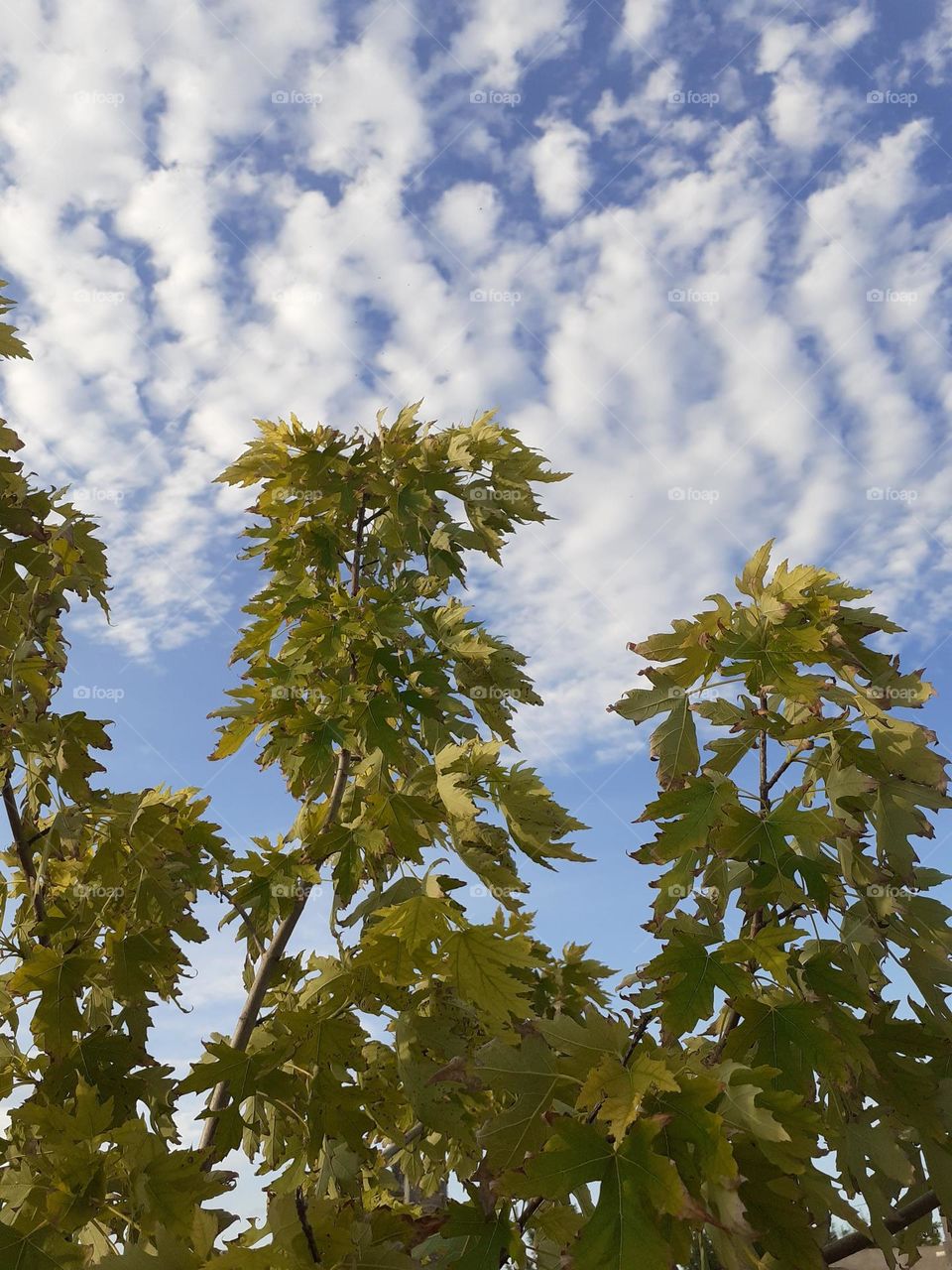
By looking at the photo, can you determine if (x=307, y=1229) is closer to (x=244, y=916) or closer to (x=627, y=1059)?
(x=627, y=1059)

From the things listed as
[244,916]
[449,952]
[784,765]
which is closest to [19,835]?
[244,916]

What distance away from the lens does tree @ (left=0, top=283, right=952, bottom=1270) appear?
1813 millimetres

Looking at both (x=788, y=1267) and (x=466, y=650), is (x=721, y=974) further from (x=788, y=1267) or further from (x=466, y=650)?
(x=466, y=650)

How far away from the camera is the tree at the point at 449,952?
181 centimetres

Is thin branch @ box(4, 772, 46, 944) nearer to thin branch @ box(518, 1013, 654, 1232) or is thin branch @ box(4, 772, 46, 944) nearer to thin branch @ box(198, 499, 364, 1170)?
thin branch @ box(198, 499, 364, 1170)

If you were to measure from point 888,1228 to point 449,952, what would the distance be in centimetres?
133

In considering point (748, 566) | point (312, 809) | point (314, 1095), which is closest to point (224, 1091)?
point (314, 1095)

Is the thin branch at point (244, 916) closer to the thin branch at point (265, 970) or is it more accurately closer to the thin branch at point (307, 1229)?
the thin branch at point (265, 970)

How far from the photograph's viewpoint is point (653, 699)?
2500mm

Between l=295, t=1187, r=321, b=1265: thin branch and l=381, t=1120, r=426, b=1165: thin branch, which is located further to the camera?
l=381, t=1120, r=426, b=1165: thin branch

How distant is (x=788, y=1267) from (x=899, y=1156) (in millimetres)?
459

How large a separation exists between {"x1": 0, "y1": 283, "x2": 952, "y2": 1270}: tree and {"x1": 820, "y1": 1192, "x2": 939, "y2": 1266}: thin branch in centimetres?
2

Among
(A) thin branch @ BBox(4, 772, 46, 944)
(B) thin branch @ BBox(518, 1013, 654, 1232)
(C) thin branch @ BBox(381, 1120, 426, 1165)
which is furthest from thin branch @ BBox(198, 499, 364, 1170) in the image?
(B) thin branch @ BBox(518, 1013, 654, 1232)

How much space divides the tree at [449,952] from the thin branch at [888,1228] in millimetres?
17
